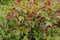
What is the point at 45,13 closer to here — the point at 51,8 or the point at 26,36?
the point at 51,8

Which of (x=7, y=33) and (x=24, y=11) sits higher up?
(x=24, y=11)

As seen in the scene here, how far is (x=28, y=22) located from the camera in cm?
310

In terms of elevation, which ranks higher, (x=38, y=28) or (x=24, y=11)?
(x=24, y=11)

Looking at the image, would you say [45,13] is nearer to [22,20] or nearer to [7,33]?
[22,20]

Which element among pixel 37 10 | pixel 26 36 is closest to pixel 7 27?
pixel 26 36

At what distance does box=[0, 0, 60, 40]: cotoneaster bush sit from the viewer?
10.2 ft

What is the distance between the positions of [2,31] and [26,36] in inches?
13.8

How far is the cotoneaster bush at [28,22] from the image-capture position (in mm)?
3104

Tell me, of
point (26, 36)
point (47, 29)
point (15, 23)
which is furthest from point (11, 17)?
point (47, 29)

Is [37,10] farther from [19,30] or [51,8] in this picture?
[19,30]

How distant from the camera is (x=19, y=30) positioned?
310cm

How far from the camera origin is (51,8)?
3.20 m

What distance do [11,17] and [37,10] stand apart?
0.40 meters

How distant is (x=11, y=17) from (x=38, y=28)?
0.43 m
